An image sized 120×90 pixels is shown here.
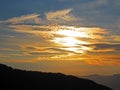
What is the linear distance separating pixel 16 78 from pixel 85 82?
117ft

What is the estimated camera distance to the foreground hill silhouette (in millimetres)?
122125

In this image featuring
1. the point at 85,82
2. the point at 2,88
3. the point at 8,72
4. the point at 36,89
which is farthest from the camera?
the point at 85,82

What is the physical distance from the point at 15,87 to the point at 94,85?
4681 cm

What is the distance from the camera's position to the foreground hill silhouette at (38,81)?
122 metres

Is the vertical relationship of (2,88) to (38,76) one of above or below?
below

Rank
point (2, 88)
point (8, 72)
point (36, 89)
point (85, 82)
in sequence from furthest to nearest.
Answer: point (85, 82) < point (8, 72) < point (36, 89) < point (2, 88)

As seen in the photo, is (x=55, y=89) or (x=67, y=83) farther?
(x=67, y=83)

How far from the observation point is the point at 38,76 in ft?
469

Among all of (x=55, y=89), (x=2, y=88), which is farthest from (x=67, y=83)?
(x=2, y=88)

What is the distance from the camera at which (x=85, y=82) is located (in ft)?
497

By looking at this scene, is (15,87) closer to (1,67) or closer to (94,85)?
(1,67)

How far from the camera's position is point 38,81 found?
134 metres

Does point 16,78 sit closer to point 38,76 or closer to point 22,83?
point 22,83

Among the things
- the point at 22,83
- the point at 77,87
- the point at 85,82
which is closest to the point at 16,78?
the point at 22,83
